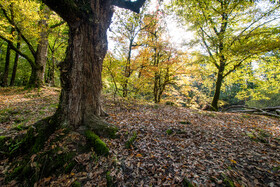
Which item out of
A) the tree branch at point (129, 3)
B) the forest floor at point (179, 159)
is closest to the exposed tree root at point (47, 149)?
the forest floor at point (179, 159)

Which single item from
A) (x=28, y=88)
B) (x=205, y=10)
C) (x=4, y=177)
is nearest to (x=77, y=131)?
(x=4, y=177)

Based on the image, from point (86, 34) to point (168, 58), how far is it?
8605 mm

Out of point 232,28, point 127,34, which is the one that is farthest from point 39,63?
point 232,28

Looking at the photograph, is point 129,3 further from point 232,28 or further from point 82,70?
point 232,28

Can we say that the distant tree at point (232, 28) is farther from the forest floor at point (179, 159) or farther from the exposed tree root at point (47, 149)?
the exposed tree root at point (47, 149)

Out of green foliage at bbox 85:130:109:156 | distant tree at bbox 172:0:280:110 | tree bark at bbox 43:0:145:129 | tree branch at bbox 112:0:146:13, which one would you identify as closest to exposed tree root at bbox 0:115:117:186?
green foliage at bbox 85:130:109:156

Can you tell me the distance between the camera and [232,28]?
840cm

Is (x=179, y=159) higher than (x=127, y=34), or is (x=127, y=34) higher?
(x=127, y=34)

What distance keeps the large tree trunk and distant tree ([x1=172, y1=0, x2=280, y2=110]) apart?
5675 mm

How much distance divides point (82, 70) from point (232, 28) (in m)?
10.2

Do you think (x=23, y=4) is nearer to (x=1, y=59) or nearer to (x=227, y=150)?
(x=227, y=150)

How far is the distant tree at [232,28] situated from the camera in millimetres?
5699

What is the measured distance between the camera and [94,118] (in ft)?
12.4

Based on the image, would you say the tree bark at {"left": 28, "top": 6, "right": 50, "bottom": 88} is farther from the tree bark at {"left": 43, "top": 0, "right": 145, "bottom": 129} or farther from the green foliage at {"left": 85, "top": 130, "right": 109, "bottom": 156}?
the green foliage at {"left": 85, "top": 130, "right": 109, "bottom": 156}
